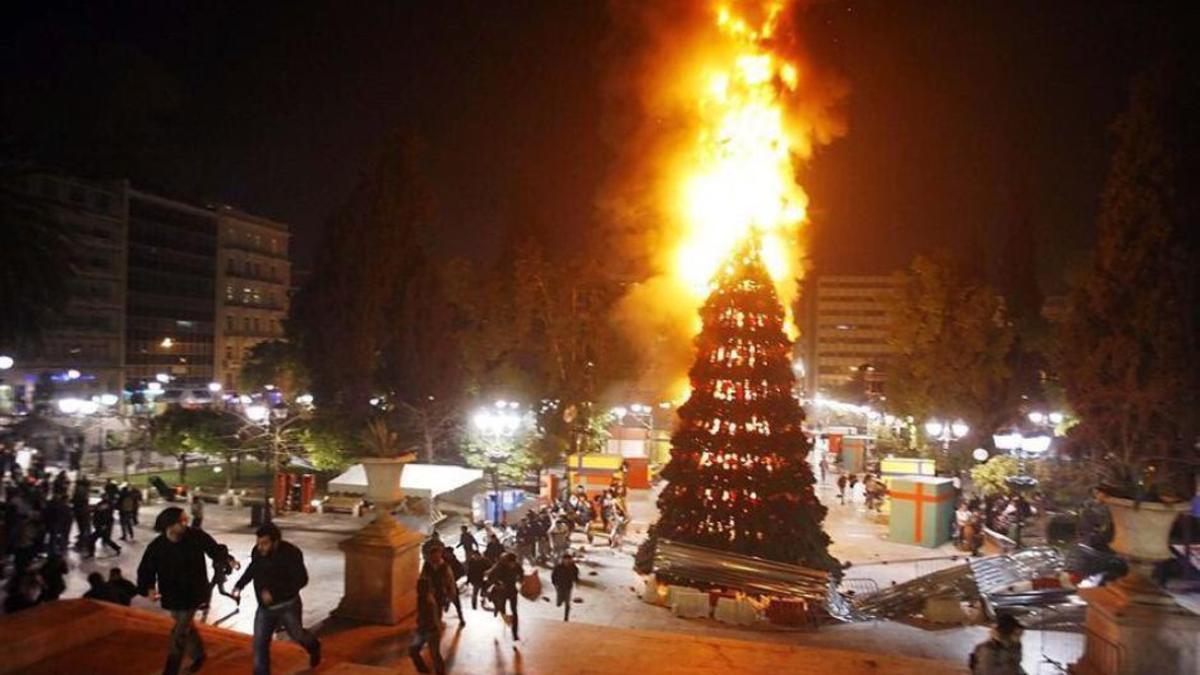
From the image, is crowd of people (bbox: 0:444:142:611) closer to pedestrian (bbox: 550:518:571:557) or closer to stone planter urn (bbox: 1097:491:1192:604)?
pedestrian (bbox: 550:518:571:557)

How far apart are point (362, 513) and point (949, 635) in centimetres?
1566

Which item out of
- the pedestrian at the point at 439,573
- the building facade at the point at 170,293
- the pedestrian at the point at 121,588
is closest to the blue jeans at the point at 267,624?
the pedestrian at the point at 439,573

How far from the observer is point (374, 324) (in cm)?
3150

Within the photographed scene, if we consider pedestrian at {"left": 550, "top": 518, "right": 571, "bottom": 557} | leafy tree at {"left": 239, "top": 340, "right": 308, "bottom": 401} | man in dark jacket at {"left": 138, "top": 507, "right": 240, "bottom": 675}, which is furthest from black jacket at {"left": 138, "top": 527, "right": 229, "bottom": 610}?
leafy tree at {"left": 239, "top": 340, "right": 308, "bottom": 401}

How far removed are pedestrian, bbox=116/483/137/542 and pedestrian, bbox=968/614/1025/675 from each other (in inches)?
695

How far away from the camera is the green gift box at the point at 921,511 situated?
2245cm

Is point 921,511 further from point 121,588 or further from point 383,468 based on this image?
point 121,588

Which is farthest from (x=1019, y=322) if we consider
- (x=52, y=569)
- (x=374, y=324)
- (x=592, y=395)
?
(x=52, y=569)

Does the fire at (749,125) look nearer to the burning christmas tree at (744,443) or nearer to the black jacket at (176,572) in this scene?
the burning christmas tree at (744,443)

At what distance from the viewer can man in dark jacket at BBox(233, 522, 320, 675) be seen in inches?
272

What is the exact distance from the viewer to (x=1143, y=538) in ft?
26.0

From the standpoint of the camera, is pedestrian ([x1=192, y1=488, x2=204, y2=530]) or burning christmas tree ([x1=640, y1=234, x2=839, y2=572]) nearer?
pedestrian ([x1=192, y1=488, x2=204, y2=530])

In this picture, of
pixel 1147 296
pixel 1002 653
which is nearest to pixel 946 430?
pixel 1147 296

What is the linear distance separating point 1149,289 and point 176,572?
22498 millimetres
